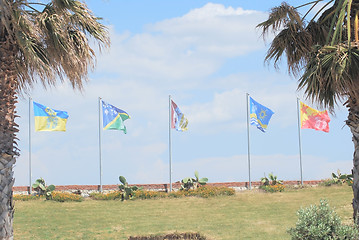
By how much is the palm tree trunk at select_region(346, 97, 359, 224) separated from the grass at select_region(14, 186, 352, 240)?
4.70 metres

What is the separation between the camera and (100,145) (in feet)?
90.3

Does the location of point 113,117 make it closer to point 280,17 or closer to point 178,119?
point 178,119

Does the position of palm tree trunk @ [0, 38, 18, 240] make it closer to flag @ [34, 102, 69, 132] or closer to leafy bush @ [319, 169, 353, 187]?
flag @ [34, 102, 69, 132]

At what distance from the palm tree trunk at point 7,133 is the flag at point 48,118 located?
1418 cm

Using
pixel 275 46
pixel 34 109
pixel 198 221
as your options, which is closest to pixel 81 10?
pixel 275 46

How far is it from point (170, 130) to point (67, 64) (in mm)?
16604

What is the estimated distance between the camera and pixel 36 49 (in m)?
12.3

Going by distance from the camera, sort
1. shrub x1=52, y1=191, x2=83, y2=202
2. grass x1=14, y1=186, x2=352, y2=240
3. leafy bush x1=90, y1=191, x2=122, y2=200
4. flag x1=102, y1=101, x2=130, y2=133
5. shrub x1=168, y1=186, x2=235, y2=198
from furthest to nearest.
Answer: flag x1=102, y1=101, x2=130, y2=133 < shrub x1=168, y1=186, x2=235, y2=198 < leafy bush x1=90, y1=191, x2=122, y2=200 < shrub x1=52, y1=191, x2=83, y2=202 < grass x1=14, y1=186, x2=352, y2=240

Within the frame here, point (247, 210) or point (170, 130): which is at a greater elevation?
point (170, 130)

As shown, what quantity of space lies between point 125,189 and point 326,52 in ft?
52.8

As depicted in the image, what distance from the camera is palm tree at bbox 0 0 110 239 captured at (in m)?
11.4

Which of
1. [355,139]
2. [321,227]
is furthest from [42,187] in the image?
[321,227]

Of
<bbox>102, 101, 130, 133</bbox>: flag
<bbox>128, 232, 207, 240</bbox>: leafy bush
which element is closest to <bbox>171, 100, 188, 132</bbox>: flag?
<bbox>102, 101, 130, 133</bbox>: flag

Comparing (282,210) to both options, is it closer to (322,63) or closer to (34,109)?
(322,63)
